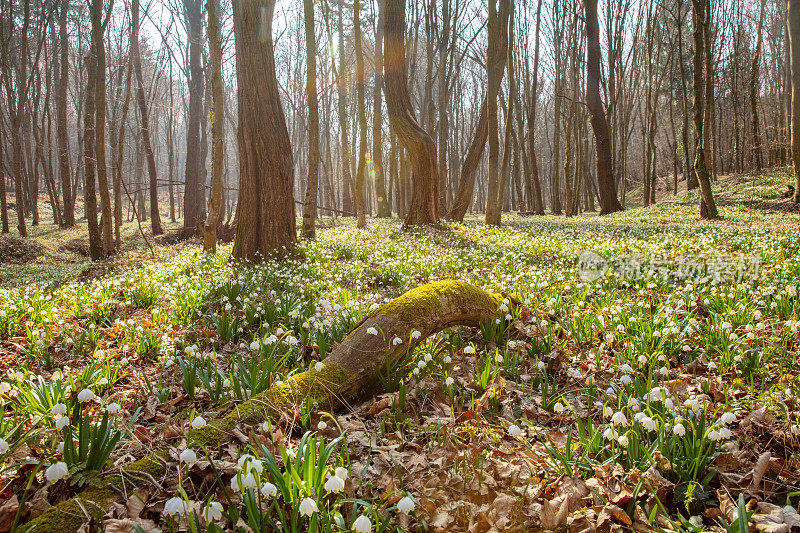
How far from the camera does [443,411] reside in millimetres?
3088

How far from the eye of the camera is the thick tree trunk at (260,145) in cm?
809

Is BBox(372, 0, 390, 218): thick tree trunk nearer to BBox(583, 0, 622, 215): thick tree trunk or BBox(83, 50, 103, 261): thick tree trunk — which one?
BBox(583, 0, 622, 215): thick tree trunk

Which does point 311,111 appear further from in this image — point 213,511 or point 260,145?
point 213,511

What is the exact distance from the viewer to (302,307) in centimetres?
489

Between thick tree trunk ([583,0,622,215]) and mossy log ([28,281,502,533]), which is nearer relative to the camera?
mossy log ([28,281,502,533])

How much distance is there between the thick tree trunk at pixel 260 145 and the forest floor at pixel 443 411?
2.34 meters

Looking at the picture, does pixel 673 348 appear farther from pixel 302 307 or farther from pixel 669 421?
pixel 302 307

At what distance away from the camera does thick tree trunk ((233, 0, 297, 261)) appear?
8.09 m

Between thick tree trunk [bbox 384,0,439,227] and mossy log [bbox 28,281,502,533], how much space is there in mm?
8901

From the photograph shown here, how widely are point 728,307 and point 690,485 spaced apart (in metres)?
2.65

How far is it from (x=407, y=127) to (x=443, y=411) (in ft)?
35.1

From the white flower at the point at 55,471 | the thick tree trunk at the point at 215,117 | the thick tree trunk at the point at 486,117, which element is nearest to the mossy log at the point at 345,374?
the white flower at the point at 55,471

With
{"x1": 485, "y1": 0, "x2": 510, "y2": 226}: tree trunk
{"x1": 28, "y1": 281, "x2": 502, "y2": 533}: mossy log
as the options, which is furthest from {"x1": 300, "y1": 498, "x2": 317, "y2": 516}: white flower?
{"x1": 485, "y1": 0, "x2": 510, "y2": 226}: tree trunk

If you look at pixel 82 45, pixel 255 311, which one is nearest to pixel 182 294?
pixel 255 311
